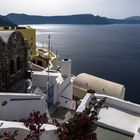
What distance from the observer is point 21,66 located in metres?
29.4

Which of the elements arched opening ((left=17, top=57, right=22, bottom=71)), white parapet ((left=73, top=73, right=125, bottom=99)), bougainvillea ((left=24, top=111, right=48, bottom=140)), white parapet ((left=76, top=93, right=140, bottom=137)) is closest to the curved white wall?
arched opening ((left=17, top=57, right=22, bottom=71))

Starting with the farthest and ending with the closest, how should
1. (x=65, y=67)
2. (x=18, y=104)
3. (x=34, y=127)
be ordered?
(x=65, y=67), (x=18, y=104), (x=34, y=127)

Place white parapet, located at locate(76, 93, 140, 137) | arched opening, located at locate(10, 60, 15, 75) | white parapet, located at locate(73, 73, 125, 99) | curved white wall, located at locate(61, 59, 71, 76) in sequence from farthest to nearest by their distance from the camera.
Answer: white parapet, located at locate(73, 73, 125, 99) → curved white wall, located at locate(61, 59, 71, 76) → arched opening, located at locate(10, 60, 15, 75) → white parapet, located at locate(76, 93, 140, 137)

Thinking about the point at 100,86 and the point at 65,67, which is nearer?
the point at 65,67

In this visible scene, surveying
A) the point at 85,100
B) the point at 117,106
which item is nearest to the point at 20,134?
the point at 85,100

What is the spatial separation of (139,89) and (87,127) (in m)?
59.8

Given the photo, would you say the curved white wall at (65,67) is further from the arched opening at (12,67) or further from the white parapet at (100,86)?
the white parapet at (100,86)

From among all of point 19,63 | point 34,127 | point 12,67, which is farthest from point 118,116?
point 34,127

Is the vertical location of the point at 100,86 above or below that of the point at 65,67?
below

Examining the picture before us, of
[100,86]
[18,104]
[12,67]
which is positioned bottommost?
[100,86]

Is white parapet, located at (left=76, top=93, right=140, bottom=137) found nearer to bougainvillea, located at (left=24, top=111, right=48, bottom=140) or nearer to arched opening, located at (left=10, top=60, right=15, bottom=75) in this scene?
arched opening, located at (left=10, top=60, right=15, bottom=75)

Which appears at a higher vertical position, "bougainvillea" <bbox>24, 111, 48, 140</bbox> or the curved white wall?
"bougainvillea" <bbox>24, 111, 48, 140</bbox>

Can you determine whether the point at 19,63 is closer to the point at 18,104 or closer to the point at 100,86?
the point at 18,104

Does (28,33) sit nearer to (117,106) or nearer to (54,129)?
(117,106)
